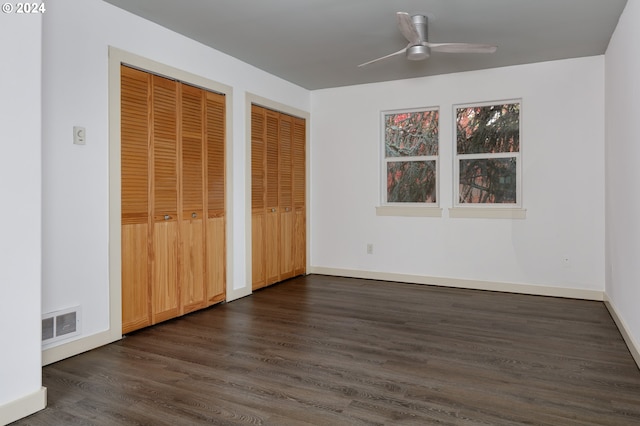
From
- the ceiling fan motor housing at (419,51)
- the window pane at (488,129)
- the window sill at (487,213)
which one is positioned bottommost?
the window sill at (487,213)

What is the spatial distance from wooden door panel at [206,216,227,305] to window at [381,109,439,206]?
89.7 inches

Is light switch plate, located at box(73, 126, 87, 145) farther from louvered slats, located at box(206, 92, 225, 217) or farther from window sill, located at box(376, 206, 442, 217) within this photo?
window sill, located at box(376, 206, 442, 217)

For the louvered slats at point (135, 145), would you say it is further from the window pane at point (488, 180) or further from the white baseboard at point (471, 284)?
the window pane at point (488, 180)

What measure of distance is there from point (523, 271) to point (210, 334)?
346 cm

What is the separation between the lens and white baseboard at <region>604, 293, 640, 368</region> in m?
2.97

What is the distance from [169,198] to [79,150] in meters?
0.91

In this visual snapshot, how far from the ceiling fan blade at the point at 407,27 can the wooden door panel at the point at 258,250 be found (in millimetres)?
2549

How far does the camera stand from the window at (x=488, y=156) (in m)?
5.12

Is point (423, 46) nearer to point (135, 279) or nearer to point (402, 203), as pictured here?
point (402, 203)

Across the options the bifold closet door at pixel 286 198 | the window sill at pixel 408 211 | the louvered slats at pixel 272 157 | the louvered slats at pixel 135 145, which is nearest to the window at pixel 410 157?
the window sill at pixel 408 211

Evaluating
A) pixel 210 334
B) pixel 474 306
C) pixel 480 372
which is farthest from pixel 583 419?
pixel 210 334

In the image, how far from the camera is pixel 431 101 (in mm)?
5465

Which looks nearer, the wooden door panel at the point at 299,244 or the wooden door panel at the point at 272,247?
the wooden door panel at the point at 272,247
